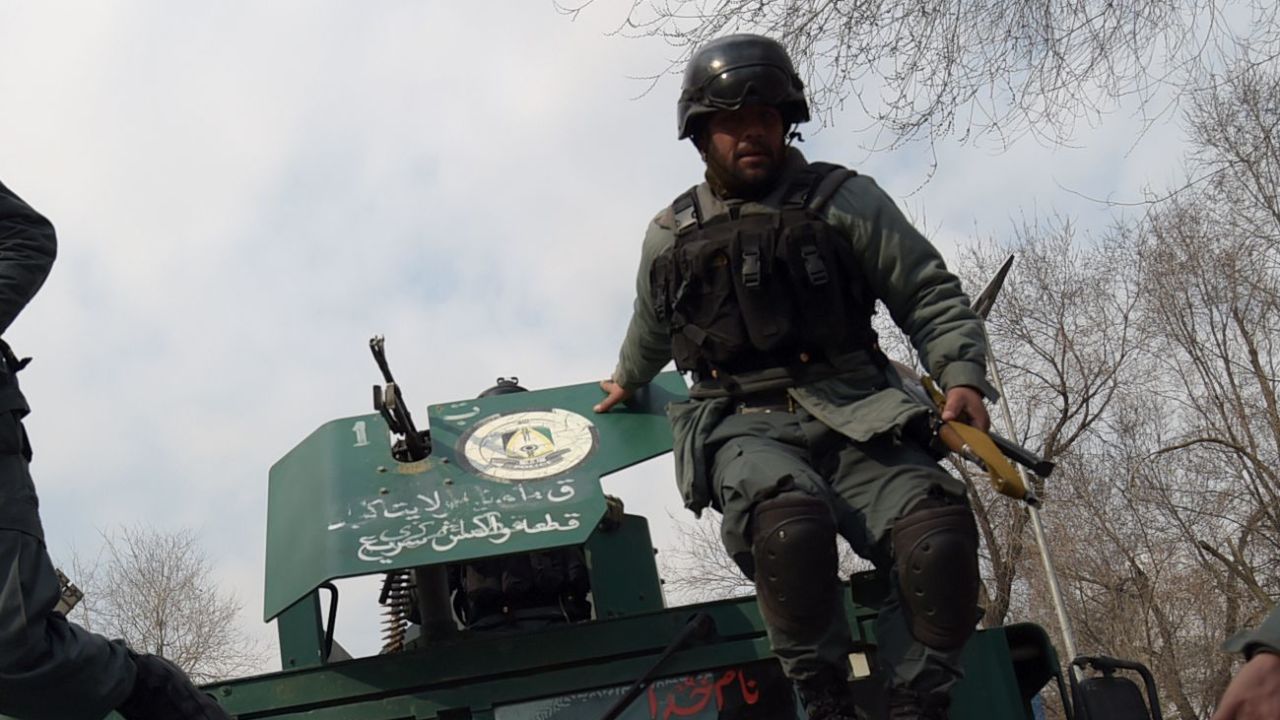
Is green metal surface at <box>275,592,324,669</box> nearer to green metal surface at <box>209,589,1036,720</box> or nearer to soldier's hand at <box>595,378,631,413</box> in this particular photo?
green metal surface at <box>209,589,1036,720</box>

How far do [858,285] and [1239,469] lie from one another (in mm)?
17923

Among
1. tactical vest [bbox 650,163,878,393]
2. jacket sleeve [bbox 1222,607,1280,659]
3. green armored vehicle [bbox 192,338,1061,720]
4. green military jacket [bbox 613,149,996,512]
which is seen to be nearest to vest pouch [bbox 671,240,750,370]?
tactical vest [bbox 650,163,878,393]

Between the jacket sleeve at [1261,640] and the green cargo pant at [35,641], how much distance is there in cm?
250

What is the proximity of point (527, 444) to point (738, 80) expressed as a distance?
54.4 inches

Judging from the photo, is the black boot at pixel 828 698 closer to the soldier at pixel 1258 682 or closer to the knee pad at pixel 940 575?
the knee pad at pixel 940 575

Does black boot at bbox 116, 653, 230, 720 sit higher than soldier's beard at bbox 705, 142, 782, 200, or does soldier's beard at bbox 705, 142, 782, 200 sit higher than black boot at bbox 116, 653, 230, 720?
soldier's beard at bbox 705, 142, 782, 200

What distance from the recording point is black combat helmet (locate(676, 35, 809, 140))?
140 inches

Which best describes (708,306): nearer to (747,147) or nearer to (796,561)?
(747,147)

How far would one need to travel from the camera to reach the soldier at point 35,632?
3225mm

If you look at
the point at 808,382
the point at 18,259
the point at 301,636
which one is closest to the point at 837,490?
the point at 808,382

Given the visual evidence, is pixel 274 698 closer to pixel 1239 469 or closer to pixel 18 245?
pixel 18 245

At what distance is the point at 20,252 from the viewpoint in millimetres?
3580

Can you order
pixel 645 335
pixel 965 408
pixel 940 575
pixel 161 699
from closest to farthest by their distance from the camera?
pixel 940 575 → pixel 965 408 → pixel 161 699 → pixel 645 335

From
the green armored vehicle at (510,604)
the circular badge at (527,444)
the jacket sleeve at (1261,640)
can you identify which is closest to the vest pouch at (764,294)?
the green armored vehicle at (510,604)
